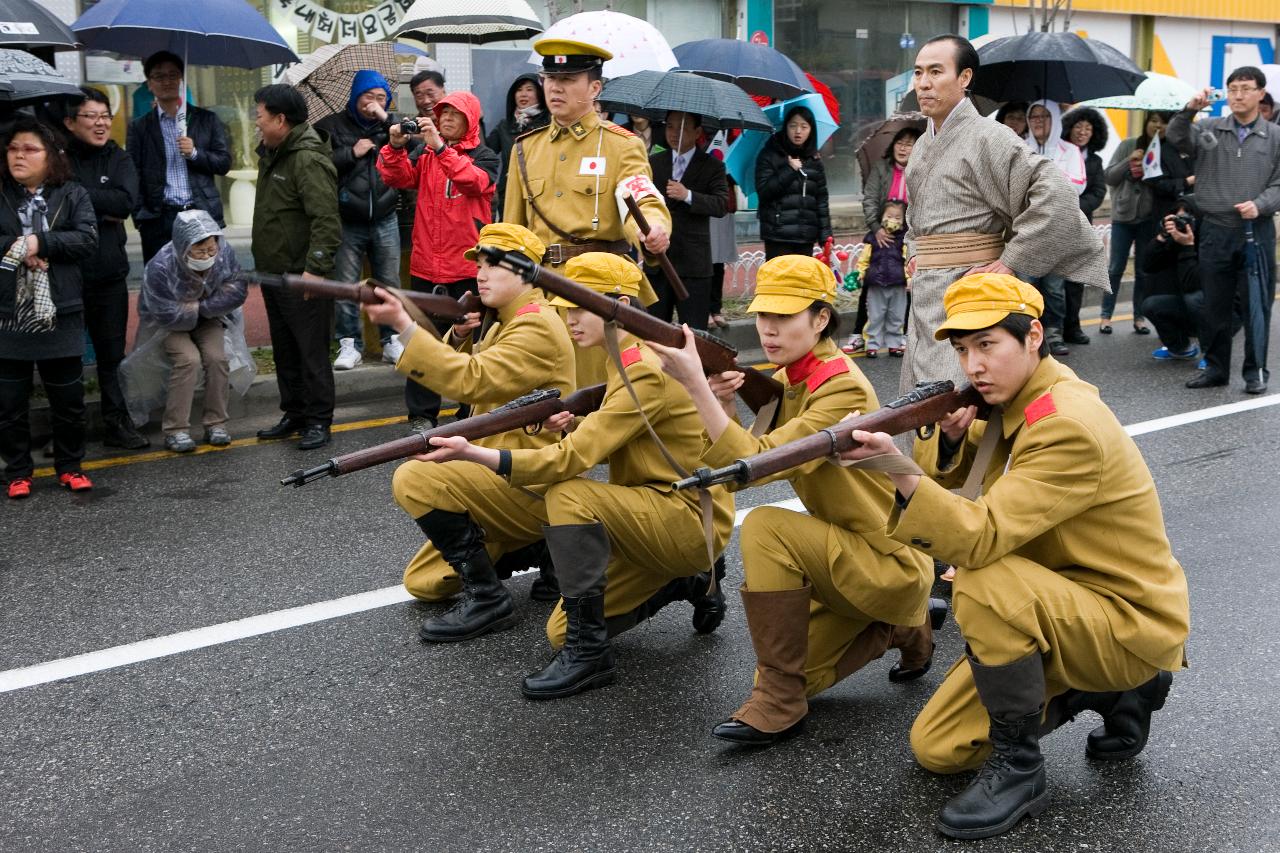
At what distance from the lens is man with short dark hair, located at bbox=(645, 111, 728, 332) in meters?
9.25

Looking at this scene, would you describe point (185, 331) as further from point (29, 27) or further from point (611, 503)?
point (611, 503)

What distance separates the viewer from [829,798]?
3.72 m

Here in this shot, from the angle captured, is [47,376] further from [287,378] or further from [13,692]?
[13,692]

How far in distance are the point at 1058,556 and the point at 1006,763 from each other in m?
0.54

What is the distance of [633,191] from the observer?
606cm

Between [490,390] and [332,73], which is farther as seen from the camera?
[332,73]

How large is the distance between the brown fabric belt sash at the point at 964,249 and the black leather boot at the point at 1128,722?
79.5 inches

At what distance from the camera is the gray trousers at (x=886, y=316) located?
34.8 feet

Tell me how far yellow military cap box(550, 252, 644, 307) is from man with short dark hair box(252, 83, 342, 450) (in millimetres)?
3478

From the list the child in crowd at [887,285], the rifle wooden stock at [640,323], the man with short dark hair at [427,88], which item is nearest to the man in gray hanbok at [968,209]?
the rifle wooden stock at [640,323]

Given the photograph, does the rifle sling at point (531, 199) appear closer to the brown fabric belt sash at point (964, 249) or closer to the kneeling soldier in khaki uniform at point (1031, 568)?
the brown fabric belt sash at point (964, 249)

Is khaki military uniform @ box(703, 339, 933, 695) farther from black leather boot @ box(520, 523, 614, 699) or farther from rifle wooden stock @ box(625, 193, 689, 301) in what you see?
rifle wooden stock @ box(625, 193, 689, 301)

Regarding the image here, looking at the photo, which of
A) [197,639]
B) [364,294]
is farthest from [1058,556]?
[197,639]

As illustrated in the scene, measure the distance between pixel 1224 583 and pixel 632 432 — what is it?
240 cm
